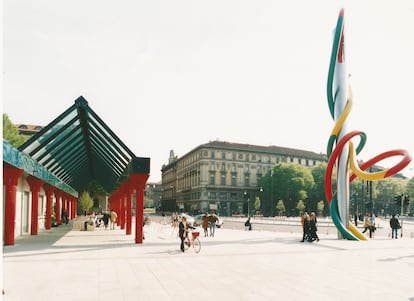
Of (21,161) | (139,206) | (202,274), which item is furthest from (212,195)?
(202,274)

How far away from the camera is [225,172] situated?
9919cm

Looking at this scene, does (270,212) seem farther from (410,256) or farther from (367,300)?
(367,300)

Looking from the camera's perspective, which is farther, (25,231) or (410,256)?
(25,231)

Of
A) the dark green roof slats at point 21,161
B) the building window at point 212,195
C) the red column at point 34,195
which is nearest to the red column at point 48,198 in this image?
the red column at point 34,195

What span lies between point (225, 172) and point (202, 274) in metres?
88.4

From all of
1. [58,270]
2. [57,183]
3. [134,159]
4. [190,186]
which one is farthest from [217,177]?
[58,270]

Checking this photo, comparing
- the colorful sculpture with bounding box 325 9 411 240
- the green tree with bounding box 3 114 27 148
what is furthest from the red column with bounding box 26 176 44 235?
the green tree with bounding box 3 114 27 148

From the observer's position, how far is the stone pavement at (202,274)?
8.57 meters

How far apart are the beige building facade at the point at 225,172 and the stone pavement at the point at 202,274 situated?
7639cm

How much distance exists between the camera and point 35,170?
18469 mm

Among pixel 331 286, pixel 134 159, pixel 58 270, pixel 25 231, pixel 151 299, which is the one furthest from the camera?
pixel 25 231

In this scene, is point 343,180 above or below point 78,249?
above

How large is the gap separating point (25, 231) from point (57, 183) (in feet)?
11.3

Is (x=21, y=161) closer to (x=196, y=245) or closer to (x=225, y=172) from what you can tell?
(x=196, y=245)
